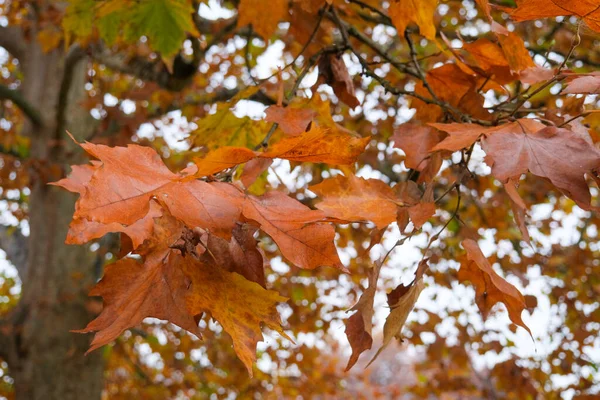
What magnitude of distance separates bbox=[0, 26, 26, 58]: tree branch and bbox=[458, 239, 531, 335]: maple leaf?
4.44 meters

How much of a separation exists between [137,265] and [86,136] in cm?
358

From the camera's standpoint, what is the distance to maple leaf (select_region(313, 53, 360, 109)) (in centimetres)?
127

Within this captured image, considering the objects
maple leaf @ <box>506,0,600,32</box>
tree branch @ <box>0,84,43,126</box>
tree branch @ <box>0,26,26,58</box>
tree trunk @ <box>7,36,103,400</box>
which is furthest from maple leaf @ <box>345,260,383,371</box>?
tree branch @ <box>0,26,26,58</box>

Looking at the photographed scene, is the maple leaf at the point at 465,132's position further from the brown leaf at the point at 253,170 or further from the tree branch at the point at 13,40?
the tree branch at the point at 13,40

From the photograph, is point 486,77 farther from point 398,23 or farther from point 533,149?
point 533,149

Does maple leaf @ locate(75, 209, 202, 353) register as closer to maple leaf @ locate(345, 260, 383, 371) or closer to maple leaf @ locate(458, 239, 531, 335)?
maple leaf @ locate(345, 260, 383, 371)

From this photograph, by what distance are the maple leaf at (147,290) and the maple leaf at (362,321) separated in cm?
23

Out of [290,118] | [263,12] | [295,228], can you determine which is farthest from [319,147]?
[263,12]

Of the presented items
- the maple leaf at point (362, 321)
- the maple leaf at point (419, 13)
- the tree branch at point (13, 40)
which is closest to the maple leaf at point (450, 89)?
the maple leaf at point (419, 13)

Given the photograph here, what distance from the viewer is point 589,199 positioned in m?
0.68

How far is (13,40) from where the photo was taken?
4336mm

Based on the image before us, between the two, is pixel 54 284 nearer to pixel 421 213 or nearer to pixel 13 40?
pixel 13 40

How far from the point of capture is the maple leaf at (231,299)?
729mm

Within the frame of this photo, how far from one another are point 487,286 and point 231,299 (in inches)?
17.4
